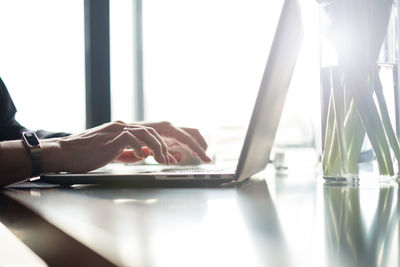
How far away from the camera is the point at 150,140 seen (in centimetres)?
93

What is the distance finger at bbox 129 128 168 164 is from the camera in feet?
3.05

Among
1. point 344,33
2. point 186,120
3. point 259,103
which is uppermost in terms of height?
point 344,33

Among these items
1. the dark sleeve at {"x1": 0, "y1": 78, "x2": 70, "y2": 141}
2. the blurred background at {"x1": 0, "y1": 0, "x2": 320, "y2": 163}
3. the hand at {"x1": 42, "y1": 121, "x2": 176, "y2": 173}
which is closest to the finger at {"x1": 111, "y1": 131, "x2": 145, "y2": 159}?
the hand at {"x1": 42, "y1": 121, "x2": 176, "y2": 173}

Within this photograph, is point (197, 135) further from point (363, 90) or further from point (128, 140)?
point (363, 90)

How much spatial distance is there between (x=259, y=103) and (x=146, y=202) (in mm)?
237

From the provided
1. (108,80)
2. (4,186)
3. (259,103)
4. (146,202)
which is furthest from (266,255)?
(108,80)

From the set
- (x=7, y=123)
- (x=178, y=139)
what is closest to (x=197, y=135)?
(x=178, y=139)

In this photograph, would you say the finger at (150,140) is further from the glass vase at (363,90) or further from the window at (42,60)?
the window at (42,60)

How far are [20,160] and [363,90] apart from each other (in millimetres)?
629

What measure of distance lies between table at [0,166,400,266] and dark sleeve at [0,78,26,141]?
1008mm

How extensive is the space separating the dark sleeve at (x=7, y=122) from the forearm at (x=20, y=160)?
0.64m

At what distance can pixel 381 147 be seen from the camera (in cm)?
72

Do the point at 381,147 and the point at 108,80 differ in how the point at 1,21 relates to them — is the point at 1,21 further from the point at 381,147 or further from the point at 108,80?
the point at 381,147

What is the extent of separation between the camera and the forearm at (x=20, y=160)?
0.89 m
